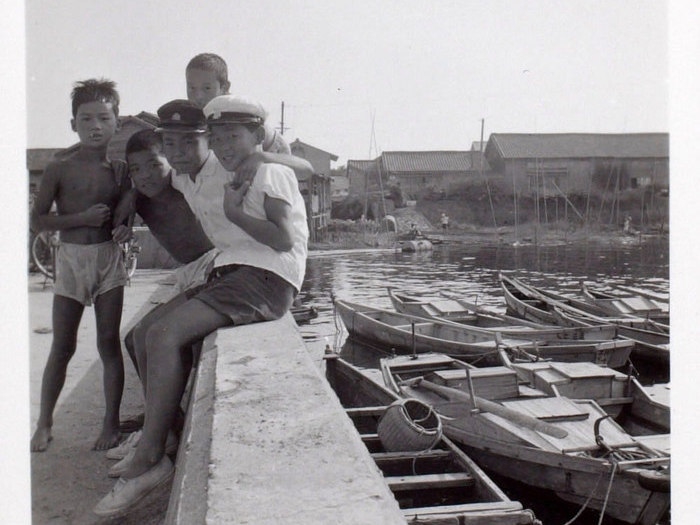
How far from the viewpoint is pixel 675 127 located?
2.23 m

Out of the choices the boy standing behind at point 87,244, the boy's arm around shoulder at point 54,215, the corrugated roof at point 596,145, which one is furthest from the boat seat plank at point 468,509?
the boy's arm around shoulder at point 54,215

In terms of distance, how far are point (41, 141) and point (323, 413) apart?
4.86ft

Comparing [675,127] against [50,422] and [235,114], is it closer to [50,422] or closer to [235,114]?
[235,114]

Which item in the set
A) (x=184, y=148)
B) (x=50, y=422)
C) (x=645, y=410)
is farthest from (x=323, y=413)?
(x=645, y=410)

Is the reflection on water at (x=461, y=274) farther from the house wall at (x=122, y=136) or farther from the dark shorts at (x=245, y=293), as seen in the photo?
the dark shorts at (x=245, y=293)

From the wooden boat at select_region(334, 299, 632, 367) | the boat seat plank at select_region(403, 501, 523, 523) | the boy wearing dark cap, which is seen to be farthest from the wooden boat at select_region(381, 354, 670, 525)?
the boy wearing dark cap

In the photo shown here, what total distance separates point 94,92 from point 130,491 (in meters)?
1.67

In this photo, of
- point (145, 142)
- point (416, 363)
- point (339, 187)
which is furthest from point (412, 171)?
point (145, 142)

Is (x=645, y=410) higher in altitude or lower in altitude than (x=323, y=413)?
lower

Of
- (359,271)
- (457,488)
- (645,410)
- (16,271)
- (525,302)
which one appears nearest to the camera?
(16,271)

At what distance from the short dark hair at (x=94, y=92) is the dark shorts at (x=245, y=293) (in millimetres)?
917

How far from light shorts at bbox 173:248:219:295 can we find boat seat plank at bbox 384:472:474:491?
6.63 feet

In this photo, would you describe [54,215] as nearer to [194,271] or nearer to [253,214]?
[194,271]

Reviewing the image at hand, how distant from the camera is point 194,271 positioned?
3158 mm
